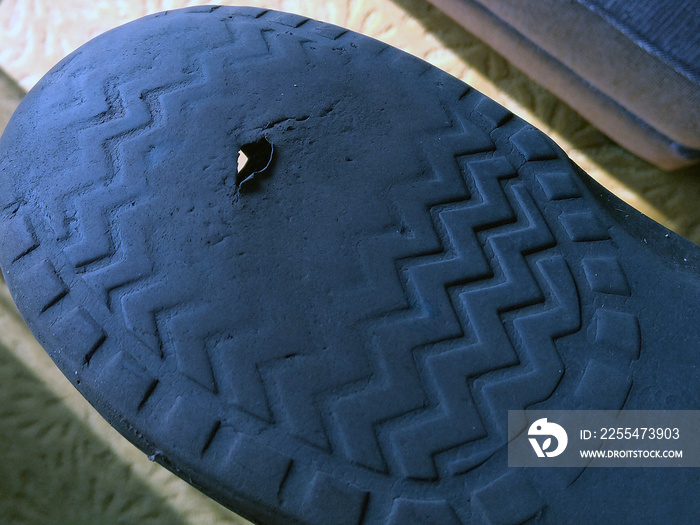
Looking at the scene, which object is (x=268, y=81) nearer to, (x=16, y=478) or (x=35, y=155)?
(x=35, y=155)

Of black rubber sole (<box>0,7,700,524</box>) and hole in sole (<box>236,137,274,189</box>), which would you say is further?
hole in sole (<box>236,137,274,189</box>)

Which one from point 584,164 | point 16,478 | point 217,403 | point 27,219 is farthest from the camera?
point 584,164

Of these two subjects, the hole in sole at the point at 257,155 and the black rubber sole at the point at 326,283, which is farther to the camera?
the hole in sole at the point at 257,155

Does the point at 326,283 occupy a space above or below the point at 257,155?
below

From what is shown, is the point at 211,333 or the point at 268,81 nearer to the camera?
the point at 211,333

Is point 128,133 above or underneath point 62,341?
above

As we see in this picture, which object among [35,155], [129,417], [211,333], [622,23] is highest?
[622,23]

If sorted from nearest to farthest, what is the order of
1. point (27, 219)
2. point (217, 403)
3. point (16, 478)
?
1. point (217, 403)
2. point (27, 219)
3. point (16, 478)

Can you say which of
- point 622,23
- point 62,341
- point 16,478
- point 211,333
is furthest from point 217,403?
point 622,23
